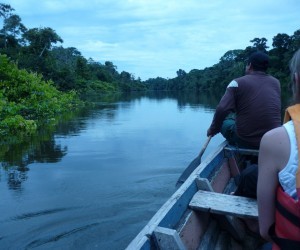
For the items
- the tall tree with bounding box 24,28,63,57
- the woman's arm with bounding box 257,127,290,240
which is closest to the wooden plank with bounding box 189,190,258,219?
the woman's arm with bounding box 257,127,290,240

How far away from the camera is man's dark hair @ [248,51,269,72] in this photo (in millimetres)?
3822

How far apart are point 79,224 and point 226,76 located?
6315 cm

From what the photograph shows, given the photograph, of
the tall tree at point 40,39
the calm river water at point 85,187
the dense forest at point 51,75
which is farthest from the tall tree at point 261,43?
the calm river water at point 85,187

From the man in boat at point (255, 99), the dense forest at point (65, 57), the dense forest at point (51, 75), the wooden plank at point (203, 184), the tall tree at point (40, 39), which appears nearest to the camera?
the wooden plank at point (203, 184)

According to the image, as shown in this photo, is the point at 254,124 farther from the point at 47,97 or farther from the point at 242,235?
the point at 47,97

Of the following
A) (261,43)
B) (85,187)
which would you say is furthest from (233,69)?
(85,187)

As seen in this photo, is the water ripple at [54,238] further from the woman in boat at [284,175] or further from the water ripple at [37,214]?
the woman in boat at [284,175]

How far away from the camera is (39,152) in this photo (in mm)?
8812

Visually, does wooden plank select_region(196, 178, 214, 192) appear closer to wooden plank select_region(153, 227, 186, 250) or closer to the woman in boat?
wooden plank select_region(153, 227, 186, 250)

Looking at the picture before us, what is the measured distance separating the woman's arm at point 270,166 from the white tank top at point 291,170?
0.01m

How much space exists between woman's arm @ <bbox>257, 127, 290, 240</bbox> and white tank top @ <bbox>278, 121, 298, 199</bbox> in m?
0.01

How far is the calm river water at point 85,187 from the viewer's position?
4.29 m

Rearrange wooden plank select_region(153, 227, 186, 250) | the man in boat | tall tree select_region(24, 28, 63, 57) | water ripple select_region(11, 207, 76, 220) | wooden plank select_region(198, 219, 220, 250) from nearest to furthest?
1. wooden plank select_region(153, 227, 186, 250)
2. wooden plank select_region(198, 219, 220, 250)
3. the man in boat
4. water ripple select_region(11, 207, 76, 220)
5. tall tree select_region(24, 28, 63, 57)

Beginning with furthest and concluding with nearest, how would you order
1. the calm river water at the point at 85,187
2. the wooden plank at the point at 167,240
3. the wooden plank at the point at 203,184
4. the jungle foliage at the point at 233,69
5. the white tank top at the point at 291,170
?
the jungle foliage at the point at 233,69 < the calm river water at the point at 85,187 < the wooden plank at the point at 203,184 < the wooden plank at the point at 167,240 < the white tank top at the point at 291,170
